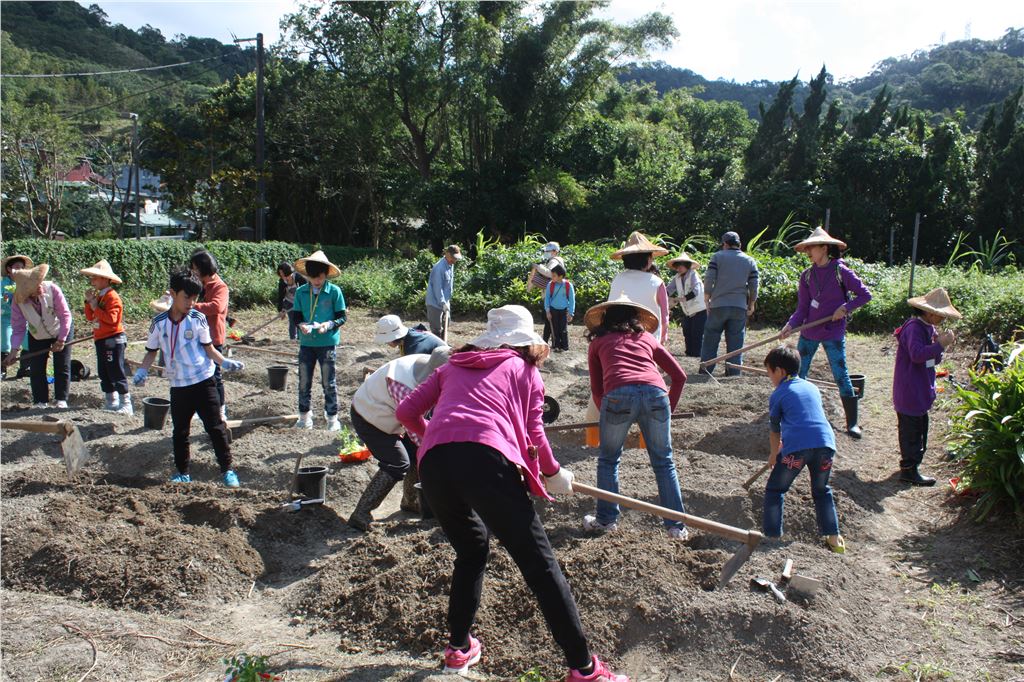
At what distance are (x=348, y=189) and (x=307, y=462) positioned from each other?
26.6 metres

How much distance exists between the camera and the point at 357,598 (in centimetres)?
420

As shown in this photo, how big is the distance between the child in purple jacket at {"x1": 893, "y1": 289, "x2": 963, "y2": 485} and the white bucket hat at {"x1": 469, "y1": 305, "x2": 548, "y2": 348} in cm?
365

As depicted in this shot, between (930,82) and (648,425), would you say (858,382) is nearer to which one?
(648,425)

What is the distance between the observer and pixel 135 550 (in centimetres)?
464

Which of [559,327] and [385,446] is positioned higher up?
[559,327]

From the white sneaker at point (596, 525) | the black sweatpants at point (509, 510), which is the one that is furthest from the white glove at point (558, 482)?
the white sneaker at point (596, 525)

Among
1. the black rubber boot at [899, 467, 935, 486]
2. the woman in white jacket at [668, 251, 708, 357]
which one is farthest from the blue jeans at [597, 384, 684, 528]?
the woman in white jacket at [668, 251, 708, 357]

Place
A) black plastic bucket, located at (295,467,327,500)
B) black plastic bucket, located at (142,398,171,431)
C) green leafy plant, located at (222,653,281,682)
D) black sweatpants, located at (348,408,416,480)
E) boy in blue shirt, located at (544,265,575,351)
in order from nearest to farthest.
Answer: green leafy plant, located at (222,653,281,682), black sweatpants, located at (348,408,416,480), black plastic bucket, located at (295,467,327,500), black plastic bucket, located at (142,398,171,431), boy in blue shirt, located at (544,265,575,351)

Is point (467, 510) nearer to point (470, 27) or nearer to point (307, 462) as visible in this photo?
point (307, 462)

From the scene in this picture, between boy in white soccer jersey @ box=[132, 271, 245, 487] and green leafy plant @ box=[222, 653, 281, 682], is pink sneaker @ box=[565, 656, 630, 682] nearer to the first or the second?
green leafy plant @ box=[222, 653, 281, 682]

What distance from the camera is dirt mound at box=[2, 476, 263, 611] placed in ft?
14.5

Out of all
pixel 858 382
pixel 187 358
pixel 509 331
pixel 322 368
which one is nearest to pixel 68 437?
pixel 187 358

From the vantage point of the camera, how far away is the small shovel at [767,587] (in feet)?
12.7

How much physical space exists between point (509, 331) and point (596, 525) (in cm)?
168
